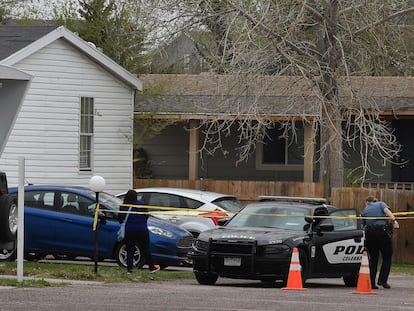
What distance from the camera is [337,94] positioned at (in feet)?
82.7

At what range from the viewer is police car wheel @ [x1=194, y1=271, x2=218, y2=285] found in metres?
17.7

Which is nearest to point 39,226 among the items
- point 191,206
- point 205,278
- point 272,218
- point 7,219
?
point 205,278

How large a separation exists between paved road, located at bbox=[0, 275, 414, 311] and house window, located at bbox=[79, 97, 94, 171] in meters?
11.7

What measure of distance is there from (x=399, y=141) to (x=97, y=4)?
11009 millimetres

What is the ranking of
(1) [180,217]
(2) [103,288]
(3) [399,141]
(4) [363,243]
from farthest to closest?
(3) [399,141] < (1) [180,217] < (4) [363,243] < (2) [103,288]

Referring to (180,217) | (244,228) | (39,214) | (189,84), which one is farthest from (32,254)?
(189,84)

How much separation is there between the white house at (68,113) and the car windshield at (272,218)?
9.13m

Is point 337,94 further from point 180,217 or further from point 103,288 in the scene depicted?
point 103,288

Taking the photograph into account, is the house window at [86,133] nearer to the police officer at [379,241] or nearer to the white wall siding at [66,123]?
the white wall siding at [66,123]

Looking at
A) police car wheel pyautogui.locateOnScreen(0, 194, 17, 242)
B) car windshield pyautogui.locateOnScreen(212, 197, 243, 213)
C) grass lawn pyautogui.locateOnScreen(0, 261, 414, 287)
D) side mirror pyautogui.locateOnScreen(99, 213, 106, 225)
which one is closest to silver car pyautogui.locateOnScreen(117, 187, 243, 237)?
car windshield pyautogui.locateOnScreen(212, 197, 243, 213)

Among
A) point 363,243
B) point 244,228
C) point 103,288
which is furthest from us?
point 363,243

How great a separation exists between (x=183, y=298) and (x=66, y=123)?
14.8 meters

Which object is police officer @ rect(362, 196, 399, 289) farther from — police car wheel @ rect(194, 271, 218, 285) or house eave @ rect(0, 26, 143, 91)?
house eave @ rect(0, 26, 143, 91)

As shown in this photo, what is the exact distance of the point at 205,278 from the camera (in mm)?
17812
